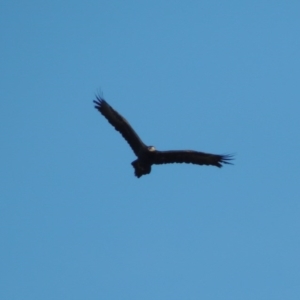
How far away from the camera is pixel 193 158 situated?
20.6 metres

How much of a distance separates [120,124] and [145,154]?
1322 mm

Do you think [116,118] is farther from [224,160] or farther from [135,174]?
[224,160]

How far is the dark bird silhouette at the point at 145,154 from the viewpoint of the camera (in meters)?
19.8

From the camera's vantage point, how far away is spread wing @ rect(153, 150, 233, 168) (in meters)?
20.3

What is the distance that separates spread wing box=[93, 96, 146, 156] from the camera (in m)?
20.3

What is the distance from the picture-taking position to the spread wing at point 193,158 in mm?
20297

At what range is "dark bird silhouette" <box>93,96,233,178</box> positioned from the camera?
19.8 meters

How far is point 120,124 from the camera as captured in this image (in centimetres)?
2064

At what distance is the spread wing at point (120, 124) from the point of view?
800 inches

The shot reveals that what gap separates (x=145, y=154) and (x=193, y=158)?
1.53 m

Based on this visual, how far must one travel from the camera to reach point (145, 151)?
19875 millimetres

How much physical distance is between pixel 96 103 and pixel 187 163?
3.02 metres

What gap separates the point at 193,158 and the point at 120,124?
7.22ft

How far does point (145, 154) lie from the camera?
65.2 feet
